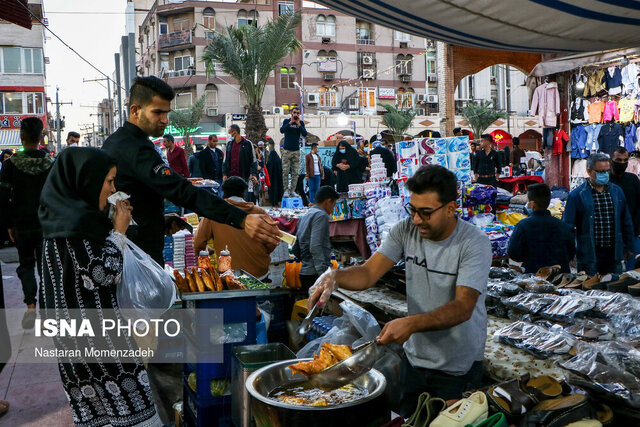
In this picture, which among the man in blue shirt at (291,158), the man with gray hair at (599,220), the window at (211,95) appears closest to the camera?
the man with gray hair at (599,220)

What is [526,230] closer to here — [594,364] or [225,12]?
[594,364]

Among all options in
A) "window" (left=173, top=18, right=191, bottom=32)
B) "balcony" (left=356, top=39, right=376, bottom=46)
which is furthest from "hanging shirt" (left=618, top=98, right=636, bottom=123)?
"window" (left=173, top=18, right=191, bottom=32)

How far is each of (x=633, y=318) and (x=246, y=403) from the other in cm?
241

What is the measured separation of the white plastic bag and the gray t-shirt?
4.57 feet

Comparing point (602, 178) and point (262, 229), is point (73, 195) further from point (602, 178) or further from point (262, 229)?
point (602, 178)

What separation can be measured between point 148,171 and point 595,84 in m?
10.6

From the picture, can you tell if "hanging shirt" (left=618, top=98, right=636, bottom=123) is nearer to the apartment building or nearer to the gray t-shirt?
the gray t-shirt

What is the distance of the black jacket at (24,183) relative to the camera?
6.01m

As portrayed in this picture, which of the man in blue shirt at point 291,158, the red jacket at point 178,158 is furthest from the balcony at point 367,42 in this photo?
the red jacket at point 178,158

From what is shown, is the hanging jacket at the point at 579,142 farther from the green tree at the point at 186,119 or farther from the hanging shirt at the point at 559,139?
the green tree at the point at 186,119

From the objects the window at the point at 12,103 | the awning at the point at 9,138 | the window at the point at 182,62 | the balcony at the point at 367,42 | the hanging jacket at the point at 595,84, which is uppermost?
the balcony at the point at 367,42

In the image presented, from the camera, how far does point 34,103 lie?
138 feet

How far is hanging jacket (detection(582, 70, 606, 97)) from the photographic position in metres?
11.3

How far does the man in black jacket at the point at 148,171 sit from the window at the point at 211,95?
47514 millimetres
